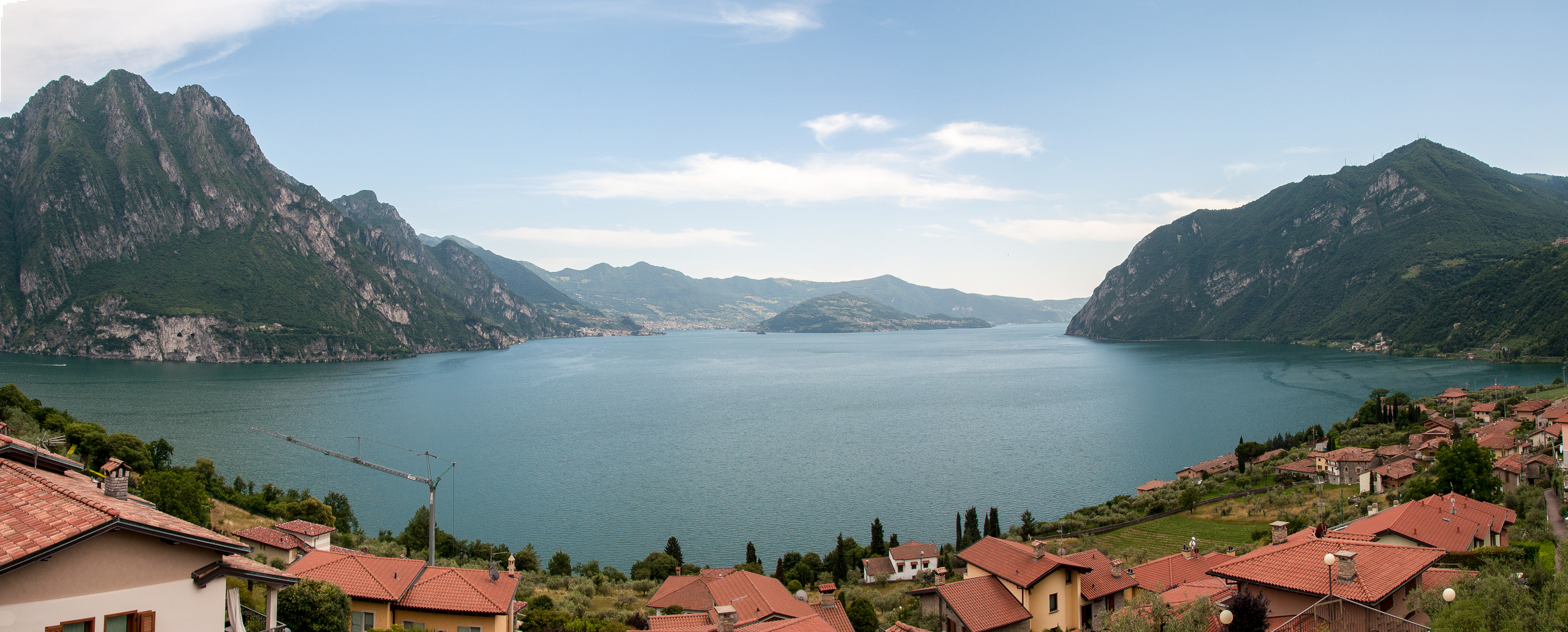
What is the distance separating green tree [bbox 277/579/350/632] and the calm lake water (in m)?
22.7

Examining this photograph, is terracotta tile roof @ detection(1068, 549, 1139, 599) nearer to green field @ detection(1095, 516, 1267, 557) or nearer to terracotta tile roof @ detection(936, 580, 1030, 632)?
terracotta tile roof @ detection(936, 580, 1030, 632)

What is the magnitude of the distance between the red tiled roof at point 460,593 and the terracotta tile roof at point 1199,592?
13.2 m

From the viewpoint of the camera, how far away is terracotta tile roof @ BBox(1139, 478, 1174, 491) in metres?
44.8

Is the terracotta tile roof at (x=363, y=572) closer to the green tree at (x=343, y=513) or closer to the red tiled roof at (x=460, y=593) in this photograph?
the red tiled roof at (x=460, y=593)

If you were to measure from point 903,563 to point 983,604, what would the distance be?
1390 cm

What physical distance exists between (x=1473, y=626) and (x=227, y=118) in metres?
239

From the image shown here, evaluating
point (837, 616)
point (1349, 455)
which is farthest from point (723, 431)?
point (837, 616)

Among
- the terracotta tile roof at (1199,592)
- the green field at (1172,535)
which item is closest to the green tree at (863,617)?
the terracotta tile roof at (1199,592)

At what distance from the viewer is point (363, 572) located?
55.9 ft

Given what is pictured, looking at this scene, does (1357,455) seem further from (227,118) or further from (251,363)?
(227,118)

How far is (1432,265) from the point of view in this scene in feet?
531

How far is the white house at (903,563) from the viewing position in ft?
104

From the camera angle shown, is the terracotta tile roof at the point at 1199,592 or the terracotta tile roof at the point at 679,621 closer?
the terracotta tile roof at the point at 1199,592

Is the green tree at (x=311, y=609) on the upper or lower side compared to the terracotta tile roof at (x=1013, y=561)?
upper
